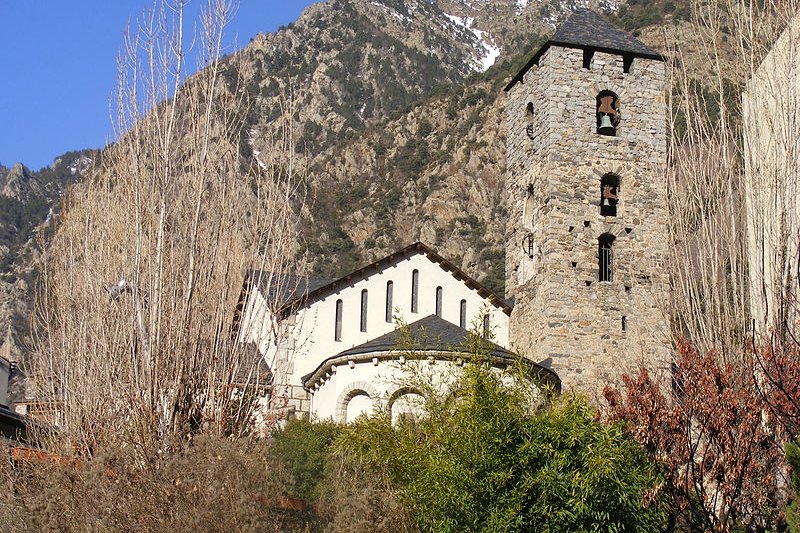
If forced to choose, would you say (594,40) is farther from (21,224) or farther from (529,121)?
(21,224)

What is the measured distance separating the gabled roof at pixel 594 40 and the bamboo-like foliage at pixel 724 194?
9.28m

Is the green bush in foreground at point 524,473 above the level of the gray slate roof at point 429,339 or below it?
below

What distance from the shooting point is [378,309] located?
95.0 ft

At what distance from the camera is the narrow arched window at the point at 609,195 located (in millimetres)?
27672

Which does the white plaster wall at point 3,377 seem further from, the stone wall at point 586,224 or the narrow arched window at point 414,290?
the stone wall at point 586,224

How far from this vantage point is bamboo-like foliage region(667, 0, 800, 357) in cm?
1628

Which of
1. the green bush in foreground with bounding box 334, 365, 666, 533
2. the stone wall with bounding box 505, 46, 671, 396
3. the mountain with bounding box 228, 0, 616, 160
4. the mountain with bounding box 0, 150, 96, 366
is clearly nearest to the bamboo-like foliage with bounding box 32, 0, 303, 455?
the green bush in foreground with bounding box 334, 365, 666, 533

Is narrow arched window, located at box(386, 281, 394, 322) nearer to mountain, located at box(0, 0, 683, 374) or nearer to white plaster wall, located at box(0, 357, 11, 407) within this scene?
white plaster wall, located at box(0, 357, 11, 407)

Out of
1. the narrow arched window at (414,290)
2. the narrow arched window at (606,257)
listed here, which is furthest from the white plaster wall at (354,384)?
the narrow arched window at (606,257)

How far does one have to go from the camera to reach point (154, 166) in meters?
13.3

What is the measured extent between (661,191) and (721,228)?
978 cm

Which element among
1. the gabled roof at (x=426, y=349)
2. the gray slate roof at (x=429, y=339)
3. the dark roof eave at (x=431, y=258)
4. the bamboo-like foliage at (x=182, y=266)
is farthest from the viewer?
the dark roof eave at (x=431, y=258)

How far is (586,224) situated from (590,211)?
1.18 feet

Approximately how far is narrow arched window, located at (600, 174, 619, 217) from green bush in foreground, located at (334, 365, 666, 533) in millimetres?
14224
